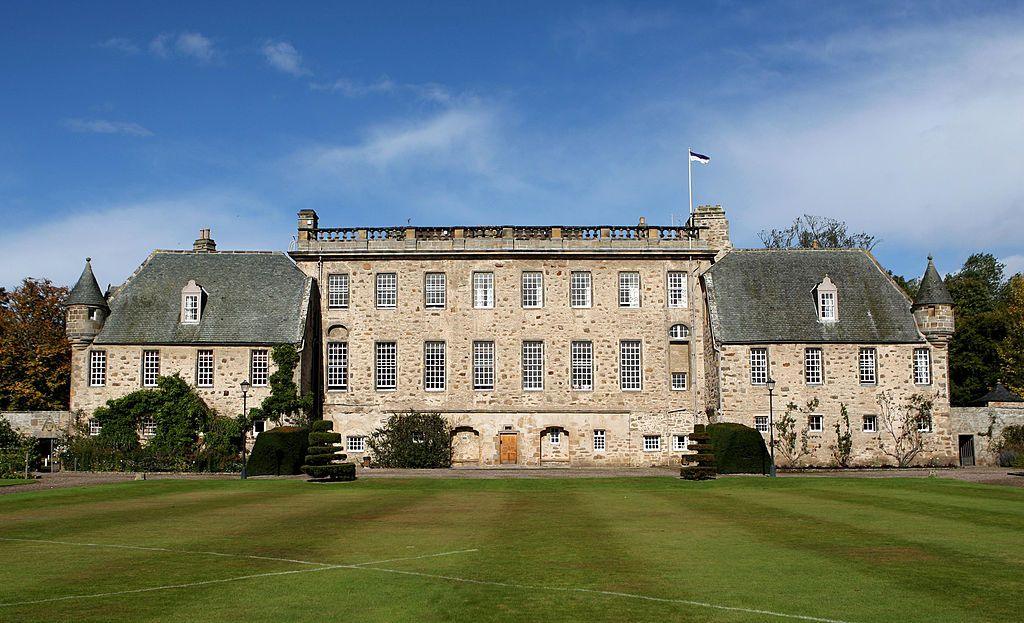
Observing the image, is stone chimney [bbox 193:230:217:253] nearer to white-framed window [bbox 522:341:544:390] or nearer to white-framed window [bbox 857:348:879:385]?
Result: white-framed window [bbox 522:341:544:390]

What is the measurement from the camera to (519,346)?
4322 centimetres

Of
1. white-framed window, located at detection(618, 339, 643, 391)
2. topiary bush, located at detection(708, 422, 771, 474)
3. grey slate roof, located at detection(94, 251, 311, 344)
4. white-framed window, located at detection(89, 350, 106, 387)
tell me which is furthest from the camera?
white-framed window, located at detection(618, 339, 643, 391)

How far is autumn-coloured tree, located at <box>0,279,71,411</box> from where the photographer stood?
4553 cm

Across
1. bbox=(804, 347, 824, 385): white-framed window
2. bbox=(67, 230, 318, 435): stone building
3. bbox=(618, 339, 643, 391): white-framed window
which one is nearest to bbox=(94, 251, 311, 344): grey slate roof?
bbox=(67, 230, 318, 435): stone building

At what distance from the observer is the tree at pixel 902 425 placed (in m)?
41.8

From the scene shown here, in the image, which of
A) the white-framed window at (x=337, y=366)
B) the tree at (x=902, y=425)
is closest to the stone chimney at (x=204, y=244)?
the white-framed window at (x=337, y=366)

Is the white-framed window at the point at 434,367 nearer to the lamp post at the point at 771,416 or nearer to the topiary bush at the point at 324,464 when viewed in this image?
the topiary bush at the point at 324,464

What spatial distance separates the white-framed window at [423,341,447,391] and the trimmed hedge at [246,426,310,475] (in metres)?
7.74

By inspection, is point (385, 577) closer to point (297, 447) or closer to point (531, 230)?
point (297, 447)

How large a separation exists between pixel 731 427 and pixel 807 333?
897 cm

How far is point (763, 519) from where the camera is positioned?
18.9 m

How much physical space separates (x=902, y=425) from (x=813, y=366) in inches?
186

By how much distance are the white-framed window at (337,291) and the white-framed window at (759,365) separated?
61.9ft

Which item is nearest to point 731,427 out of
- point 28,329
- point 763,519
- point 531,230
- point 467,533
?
point 531,230
